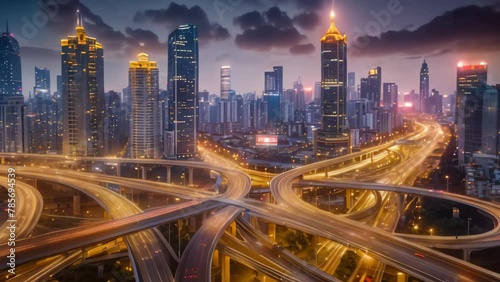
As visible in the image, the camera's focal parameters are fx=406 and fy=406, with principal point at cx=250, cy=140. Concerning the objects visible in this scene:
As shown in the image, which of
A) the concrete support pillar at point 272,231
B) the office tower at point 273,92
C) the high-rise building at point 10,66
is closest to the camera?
the concrete support pillar at point 272,231

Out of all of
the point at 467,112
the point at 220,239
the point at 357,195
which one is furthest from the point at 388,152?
the point at 220,239

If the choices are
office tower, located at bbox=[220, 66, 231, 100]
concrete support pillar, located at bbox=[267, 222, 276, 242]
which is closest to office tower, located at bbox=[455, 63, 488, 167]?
concrete support pillar, located at bbox=[267, 222, 276, 242]

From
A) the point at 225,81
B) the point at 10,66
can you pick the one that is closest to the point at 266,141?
the point at 10,66

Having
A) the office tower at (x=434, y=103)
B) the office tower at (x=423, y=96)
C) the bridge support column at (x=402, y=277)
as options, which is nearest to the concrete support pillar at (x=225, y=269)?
the bridge support column at (x=402, y=277)

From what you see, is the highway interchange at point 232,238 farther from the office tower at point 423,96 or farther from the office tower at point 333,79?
the office tower at point 423,96

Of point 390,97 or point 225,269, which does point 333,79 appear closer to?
point 390,97

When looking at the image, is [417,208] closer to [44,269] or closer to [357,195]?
[357,195]
